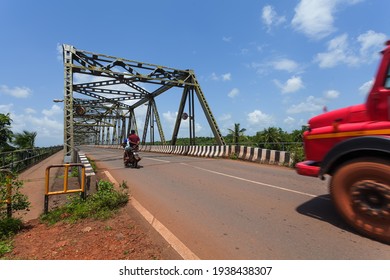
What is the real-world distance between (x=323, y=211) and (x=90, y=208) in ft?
15.2

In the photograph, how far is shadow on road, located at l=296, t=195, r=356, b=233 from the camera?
3870 mm

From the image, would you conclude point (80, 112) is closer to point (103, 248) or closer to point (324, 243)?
point (103, 248)

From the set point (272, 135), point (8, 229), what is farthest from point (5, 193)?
point (272, 135)

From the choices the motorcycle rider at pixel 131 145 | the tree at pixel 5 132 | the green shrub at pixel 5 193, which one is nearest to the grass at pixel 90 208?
the green shrub at pixel 5 193

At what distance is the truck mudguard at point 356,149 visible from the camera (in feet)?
10.2

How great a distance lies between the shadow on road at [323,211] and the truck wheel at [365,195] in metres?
0.29

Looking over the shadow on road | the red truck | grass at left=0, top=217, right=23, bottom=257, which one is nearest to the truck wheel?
the red truck

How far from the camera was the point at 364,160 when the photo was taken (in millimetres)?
3365

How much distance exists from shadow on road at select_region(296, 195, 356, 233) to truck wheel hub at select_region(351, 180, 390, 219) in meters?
0.47

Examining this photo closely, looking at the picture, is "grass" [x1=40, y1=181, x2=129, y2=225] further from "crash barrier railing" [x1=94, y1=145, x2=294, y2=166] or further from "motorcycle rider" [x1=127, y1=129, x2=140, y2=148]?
"crash barrier railing" [x1=94, y1=145, x2=294, y2=166]

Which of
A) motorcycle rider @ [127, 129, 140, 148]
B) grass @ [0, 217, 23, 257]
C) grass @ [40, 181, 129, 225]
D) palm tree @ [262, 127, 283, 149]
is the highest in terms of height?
palm tree @ [262, 127, 283, 149]

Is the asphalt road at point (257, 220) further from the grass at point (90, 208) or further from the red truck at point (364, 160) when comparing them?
the grass at point (90, 208)

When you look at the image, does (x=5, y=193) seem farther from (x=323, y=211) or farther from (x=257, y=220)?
(x=323, y=211)

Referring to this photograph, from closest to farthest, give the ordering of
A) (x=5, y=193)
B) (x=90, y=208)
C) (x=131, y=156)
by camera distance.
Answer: (x=5, y=193), (x=90, y=208), (x=131, y=156)
